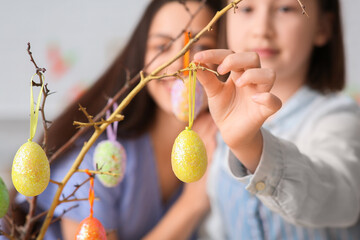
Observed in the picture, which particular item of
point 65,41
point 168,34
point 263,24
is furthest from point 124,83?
point 65,41

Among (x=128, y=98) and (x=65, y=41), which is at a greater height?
(x=65, y=41)

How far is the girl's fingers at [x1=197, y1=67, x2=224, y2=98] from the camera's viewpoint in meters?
0.28

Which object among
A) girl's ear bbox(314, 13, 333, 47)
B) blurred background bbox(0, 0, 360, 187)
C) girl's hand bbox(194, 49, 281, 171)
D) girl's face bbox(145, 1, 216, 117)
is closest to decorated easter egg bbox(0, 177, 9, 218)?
girl's hand bbox(194, 49, 281, 171)

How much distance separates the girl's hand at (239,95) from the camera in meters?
0.28

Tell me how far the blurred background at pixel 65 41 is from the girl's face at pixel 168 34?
892mm

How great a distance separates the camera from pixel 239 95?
0.31 m

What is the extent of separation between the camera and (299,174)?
0.38m

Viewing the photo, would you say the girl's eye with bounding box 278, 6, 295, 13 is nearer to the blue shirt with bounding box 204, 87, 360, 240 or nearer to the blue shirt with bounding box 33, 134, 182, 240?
the blue shirt with bounding box 204, 87, 360, 240

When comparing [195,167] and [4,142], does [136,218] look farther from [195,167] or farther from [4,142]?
[4,142]

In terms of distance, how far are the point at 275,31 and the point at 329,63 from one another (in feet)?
0.68

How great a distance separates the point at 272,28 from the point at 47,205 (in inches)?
13.3

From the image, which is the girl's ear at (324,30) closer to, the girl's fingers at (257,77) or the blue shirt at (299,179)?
the blue shirt at (299,179)

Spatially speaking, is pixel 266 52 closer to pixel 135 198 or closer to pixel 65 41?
pixel 135 198

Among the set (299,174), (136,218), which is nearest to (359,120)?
(299,174)
